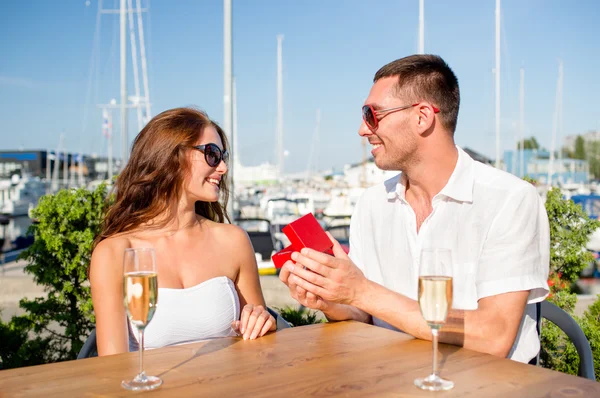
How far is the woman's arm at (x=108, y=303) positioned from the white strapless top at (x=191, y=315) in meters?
0.12

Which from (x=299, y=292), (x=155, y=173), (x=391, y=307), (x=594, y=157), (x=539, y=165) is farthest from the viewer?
(x=594, y=157)

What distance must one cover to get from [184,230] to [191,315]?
1.81 ft

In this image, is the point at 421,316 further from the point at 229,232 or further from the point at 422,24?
the point at 422,24

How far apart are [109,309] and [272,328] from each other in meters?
0.71

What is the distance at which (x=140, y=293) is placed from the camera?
163 cm

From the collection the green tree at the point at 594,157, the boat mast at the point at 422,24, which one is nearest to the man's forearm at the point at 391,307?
the boat mast at the point at 422,24

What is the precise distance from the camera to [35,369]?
1759 millimetres

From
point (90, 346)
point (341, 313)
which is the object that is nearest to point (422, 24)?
point (341, 313)

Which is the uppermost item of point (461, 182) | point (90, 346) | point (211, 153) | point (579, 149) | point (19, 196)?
point (579, 149)

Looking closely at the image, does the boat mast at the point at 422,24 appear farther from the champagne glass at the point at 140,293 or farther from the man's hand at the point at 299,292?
the champagne glass at the point at 140,293

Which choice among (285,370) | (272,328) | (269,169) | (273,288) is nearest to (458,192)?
(272,328)

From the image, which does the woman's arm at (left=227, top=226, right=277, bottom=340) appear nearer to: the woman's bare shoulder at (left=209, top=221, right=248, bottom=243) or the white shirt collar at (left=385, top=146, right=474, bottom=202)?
the woman's bare shoulder at (left=209, top=221, right=248, bottom=243)

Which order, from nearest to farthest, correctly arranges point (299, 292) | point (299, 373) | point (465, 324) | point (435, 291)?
point (435, 291)
point (299, 373)
point (465, 324)
point (299, 292)

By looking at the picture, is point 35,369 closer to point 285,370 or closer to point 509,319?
point 285,370
